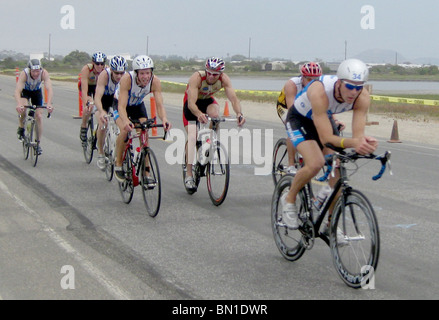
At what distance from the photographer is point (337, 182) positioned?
581cm

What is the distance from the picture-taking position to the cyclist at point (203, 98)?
9148 mm

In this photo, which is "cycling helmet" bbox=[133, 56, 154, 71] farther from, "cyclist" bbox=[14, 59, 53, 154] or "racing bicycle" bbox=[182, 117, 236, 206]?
"cyclist" bbox=[14, 59, 53, 154]

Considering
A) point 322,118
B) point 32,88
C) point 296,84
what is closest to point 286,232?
point 322,118

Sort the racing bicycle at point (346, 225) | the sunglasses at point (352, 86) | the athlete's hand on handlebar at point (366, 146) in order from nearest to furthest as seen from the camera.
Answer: the athlete's hand on handlebar at point (366, 146)
the racing bicycle at point (346, 225)
the sunglasses at point (352, 86)

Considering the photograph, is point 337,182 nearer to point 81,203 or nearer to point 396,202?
point 396,202

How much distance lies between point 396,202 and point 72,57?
424 feet

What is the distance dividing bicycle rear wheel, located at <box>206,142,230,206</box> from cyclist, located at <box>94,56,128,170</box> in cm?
186

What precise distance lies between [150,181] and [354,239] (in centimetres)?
362

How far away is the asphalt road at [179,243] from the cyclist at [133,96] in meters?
0.84

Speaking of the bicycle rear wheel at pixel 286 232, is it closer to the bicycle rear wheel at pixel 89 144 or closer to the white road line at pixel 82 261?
the white road line at pixel 82 261


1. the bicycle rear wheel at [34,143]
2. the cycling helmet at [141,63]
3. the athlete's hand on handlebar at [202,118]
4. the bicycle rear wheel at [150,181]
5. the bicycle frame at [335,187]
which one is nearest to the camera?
the bicycle frame at [335,187]

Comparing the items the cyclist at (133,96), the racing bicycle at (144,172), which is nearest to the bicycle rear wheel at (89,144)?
the cyclist at (133,96)

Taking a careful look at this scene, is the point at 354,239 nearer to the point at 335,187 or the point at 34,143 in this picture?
the point at 335,187
